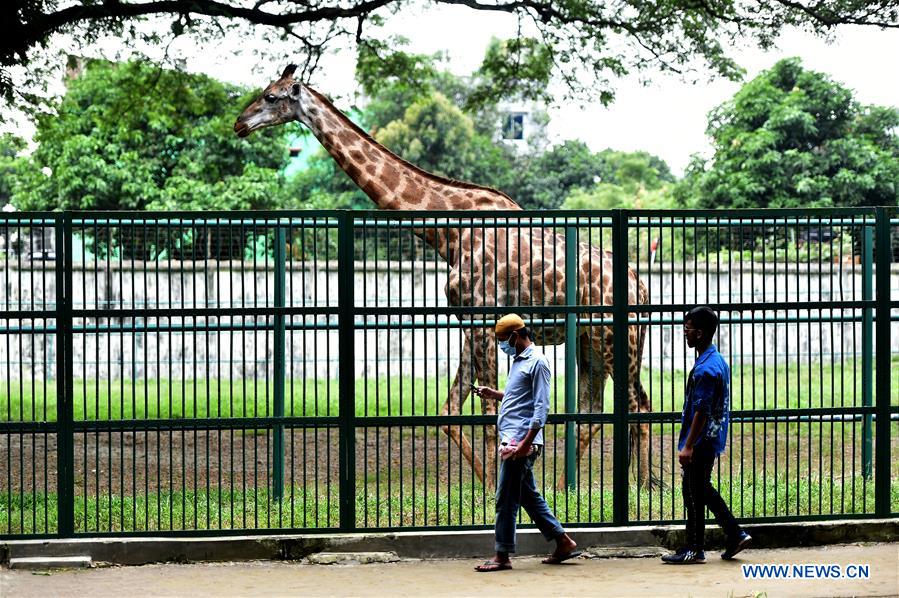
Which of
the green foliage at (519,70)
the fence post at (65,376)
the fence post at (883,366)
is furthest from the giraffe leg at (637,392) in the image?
the green foliage at (519,70)

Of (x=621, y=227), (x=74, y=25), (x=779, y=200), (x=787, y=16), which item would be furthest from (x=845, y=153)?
(x=621, y=227)

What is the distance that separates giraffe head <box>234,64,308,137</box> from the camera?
15.1 m

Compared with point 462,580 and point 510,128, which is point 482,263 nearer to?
point 462,580

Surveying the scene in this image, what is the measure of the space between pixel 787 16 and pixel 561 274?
10.9 m

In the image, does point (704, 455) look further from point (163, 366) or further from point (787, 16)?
point (787, 16)

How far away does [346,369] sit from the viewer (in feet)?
32.2

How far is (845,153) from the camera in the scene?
4109 centimetres

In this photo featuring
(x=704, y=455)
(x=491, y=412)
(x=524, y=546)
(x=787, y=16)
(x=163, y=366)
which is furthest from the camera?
(x=787, y=16)

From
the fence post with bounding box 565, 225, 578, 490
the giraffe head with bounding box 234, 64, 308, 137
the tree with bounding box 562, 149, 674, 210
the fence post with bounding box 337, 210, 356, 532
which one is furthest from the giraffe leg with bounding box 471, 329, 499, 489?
the tree with bounding box 562, 149, 674, 210

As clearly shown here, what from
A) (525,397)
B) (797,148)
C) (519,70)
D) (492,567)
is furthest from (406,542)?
(797,148)

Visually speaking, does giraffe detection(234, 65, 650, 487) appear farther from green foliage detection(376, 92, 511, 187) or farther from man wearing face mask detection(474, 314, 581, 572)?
green foliage detection(376, 92, 511, 187)

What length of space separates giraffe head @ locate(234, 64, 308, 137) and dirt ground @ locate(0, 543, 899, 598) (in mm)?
6964

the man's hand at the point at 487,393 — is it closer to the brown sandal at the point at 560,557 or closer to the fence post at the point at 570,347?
the fence post at the point at 570,347

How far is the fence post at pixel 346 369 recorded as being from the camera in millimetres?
9781
